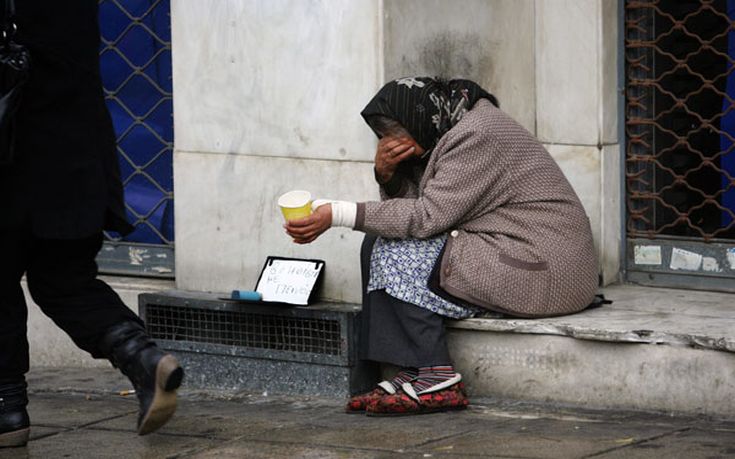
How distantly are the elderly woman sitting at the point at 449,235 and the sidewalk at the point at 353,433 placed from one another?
8.2 inches

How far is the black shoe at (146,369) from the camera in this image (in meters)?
4.63

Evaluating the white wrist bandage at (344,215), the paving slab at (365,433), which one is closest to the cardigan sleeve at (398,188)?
the white wrist bandage at (344,215)

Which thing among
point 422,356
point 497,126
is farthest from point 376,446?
point 497,126

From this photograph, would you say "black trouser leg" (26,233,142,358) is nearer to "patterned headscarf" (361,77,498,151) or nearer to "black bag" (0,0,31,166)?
"black bag" (0,0,31,166)

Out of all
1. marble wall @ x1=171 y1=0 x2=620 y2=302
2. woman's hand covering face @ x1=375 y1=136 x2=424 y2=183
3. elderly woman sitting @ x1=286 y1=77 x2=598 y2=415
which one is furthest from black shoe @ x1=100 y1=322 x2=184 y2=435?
marble wall @ x1=171 y1=0 x2=620 y2=302

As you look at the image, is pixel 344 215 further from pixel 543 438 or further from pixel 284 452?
pixel 543 438

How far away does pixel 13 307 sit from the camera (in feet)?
15.8

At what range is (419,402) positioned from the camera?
209 inches

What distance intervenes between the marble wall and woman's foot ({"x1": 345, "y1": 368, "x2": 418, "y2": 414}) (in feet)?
1.76

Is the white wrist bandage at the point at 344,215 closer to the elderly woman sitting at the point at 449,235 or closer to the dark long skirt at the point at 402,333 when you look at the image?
the elderly woman sitting at the point at 449,235

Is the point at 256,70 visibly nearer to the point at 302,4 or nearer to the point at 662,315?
the point at 302,4

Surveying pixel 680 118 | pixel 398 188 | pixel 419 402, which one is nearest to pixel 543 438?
pixel 419 402

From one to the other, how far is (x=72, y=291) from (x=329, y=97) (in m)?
1.46

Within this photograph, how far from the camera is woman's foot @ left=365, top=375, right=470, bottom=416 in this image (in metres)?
5.31
